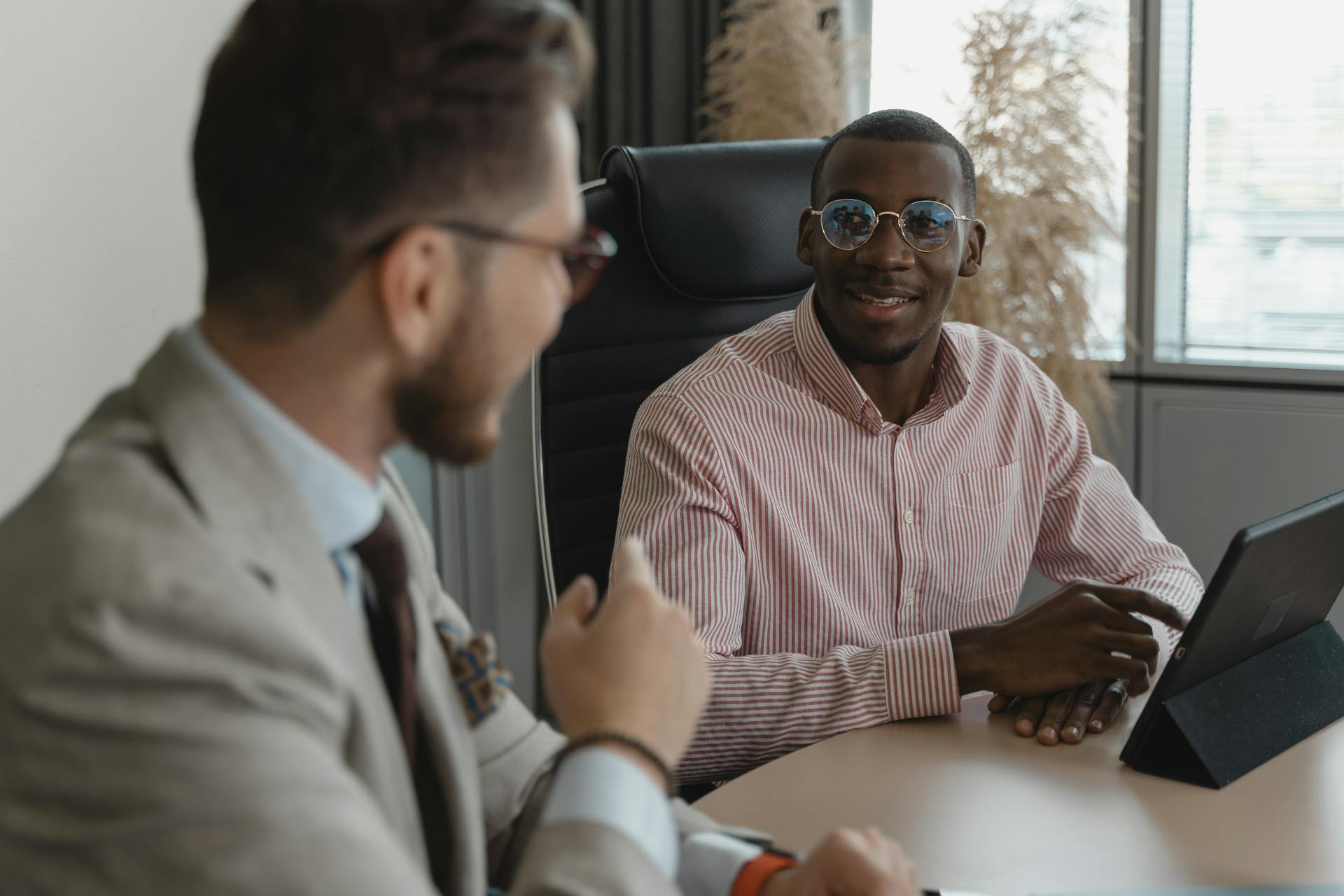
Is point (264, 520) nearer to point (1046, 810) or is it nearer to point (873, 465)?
point (1046, 810)

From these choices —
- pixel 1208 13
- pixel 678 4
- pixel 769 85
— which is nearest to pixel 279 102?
pixel 769 85

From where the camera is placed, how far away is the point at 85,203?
1802 mm

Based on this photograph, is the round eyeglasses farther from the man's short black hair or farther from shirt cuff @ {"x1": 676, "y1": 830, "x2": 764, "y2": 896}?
shirt cuff @ {"x1": 676, "y1": 830, "x2": 764, "y2": 896}

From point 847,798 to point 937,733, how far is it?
7.4 inches

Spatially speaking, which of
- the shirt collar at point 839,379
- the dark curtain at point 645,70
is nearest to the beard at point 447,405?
the shirt collar at point 839,379

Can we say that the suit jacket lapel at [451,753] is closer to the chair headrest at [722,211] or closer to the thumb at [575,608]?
the thumb at [575,608]

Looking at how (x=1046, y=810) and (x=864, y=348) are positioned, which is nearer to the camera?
(x=1046, y=810)

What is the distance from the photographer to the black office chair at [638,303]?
1.82m

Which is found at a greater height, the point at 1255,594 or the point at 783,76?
the point at 783,76

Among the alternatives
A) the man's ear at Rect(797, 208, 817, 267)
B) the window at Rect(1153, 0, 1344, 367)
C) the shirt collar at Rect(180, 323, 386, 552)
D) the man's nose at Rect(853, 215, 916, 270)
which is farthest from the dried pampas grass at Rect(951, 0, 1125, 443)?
the shirt collar at Rect(180, 323, 386, 552)

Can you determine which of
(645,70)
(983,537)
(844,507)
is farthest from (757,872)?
(645,70)

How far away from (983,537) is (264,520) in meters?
1.22

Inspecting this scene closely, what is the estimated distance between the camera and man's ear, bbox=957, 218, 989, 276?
1840 millimetres

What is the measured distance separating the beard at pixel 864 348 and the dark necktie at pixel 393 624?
976 mm
